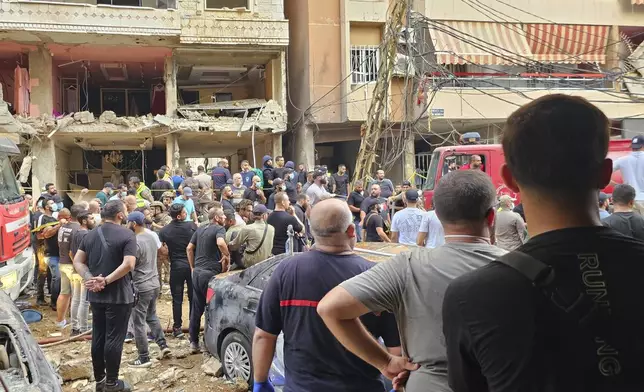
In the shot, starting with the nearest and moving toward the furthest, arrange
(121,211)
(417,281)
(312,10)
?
(417,281), (121,211), (312,10)

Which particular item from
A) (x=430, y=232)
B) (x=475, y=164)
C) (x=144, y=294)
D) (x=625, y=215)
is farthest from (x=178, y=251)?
(x=475, y=164)

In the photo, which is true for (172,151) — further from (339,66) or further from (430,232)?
(430,232)

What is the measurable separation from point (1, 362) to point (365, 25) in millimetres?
18699

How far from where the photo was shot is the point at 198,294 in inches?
267

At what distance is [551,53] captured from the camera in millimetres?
21094

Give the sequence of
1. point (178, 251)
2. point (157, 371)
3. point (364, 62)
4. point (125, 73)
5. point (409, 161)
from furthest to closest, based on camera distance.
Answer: point (125, 73) < point (364, 62) < point (409, 161) < point (178, 251) < point (157, 371)

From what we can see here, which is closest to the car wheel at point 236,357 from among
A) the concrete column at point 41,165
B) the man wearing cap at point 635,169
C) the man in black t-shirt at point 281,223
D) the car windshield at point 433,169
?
the man in black t-shirt at point 281,223

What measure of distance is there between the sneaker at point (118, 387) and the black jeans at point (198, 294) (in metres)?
1.41

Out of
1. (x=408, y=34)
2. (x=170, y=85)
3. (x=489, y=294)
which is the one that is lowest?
(x=489, y=294)

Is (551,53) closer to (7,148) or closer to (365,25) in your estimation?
(365,25)

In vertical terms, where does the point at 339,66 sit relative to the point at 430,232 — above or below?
above

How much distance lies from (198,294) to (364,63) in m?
15.1

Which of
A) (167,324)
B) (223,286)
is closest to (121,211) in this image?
(223,286)

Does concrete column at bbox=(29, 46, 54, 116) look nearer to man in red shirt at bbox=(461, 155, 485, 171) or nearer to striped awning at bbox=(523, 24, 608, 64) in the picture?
man in red shirt at bbox=(461, 155, 485, 171)
